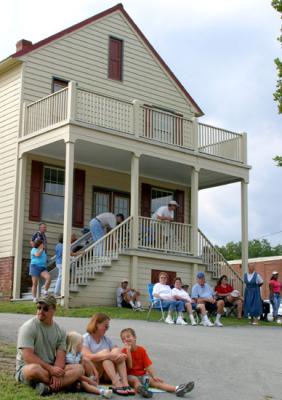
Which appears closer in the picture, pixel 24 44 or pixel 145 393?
pixel 145 393

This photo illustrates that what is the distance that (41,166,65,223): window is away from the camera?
2106 cm

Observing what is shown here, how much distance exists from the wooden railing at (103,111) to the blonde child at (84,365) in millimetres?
11148

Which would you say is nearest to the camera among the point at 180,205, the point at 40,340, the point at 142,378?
the point at 40,340

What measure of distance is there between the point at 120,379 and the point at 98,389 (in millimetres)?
496

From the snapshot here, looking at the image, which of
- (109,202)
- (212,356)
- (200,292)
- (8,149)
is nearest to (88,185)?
(109,202)

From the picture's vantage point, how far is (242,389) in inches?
345

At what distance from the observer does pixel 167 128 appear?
2198cm

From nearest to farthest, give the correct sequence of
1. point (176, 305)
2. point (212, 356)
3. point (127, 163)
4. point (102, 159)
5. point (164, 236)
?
point (212, 356) → point (176, 305) → point (164, 236) → point (102, 159) → point (127, 163)

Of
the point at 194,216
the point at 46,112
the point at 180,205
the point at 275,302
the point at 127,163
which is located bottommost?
the point at 275,302

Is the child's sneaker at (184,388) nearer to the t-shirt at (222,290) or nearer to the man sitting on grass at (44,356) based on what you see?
the man sitting on grass at (44,356)

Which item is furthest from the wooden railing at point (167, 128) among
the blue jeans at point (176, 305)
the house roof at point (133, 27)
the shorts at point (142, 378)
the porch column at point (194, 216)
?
the shorts at point (142, 378)

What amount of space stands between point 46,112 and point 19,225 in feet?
10.2

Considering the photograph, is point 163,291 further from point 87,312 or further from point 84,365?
point 84,365

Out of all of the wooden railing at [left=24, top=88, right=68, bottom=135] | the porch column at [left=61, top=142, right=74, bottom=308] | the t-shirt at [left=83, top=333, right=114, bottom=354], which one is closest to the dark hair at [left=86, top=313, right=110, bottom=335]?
the t-shirt at [left=83, top=333, right=114, bottom=354]
